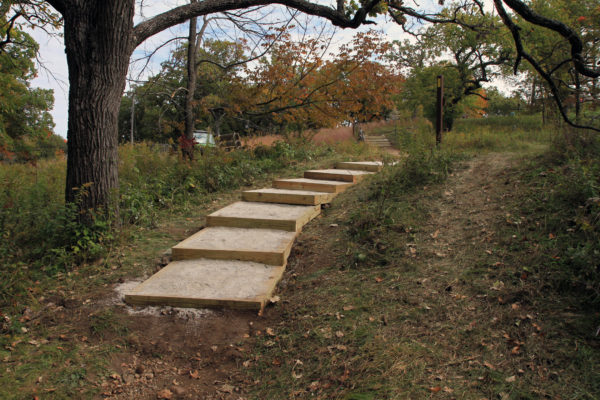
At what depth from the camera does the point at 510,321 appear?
2.92 m

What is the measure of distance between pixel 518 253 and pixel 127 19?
4796mm

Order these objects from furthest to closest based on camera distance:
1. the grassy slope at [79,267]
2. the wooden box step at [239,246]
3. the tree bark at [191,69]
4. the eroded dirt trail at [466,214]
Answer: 1. the tree bark at [191,69]
2. the wooden box step at [239,246]
3. the eroded dirt trail at [466,214]
4. the grassy slope at [79,267]

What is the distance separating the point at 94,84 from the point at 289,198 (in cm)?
302

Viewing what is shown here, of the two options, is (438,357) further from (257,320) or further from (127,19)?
(127,19)

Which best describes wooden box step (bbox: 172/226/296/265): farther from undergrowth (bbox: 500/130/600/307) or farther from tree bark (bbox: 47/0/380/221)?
undergrowth (bbox: 500/130/600/307)

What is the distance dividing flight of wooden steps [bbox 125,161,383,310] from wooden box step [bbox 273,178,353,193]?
0.15 meters

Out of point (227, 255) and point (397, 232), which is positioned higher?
point (397, 232)

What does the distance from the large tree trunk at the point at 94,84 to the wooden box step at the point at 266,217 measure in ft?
4.86

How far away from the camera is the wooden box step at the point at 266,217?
205 inches

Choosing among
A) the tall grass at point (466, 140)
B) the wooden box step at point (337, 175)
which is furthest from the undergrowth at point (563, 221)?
the wooden box step at point (337, 175)

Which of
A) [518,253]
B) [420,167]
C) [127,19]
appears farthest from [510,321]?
[127,19]

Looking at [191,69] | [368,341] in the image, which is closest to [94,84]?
[368,341]

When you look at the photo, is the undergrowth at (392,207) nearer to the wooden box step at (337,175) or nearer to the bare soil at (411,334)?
the bare soil at (411,334)

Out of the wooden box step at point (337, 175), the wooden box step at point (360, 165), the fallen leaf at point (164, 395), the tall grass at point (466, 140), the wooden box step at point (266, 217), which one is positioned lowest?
the fallen leaf at point (164, 395)
